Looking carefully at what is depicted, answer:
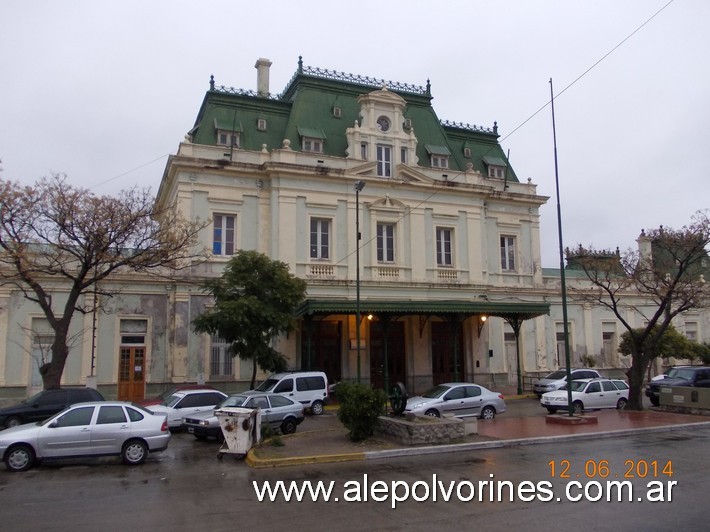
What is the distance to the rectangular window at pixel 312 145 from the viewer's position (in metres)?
31.6

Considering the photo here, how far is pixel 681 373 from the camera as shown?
27.4 meters

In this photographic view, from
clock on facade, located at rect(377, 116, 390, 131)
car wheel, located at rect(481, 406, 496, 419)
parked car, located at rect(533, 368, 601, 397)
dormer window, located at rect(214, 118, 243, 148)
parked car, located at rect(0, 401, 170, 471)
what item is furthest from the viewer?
clock on facade, located at rect(377, 116, 390, 131)

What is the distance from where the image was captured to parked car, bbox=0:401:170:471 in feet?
43.1

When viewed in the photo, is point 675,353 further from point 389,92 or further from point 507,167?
point 389,92

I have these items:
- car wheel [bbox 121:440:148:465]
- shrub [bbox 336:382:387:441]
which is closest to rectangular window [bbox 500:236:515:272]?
shrub [bbox 336:382:387:441]

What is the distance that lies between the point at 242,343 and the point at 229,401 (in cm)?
670

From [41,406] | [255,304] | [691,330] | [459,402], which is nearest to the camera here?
[41,406]

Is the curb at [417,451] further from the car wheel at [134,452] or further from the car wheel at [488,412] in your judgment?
the car wheel at [488,412]

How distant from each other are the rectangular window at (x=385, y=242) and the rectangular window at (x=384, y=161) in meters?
2.96

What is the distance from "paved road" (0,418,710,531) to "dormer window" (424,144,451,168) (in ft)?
70.9

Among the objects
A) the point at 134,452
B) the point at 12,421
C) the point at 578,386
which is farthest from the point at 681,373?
the point at 12,421

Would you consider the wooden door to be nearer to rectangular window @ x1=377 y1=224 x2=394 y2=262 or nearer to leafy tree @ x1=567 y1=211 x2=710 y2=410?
rectangular window @ x1=377 y1=224 x2=394 y2=262

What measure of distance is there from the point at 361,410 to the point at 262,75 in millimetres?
25878

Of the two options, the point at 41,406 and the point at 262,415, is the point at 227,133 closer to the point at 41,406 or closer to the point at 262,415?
the point at 41,406
